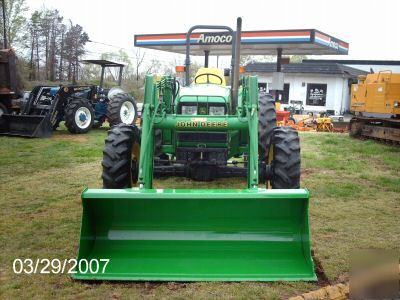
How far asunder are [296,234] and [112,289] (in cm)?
166

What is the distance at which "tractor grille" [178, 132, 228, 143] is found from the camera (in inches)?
228

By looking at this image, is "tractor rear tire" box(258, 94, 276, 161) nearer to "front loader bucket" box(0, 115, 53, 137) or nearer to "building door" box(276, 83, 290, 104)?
"front loader bucket" box(0, 115, 53, 137)

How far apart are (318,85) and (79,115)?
786 inches

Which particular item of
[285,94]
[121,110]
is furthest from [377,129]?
[285,94]

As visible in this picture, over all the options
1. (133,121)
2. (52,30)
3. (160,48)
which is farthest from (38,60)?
(133,121)

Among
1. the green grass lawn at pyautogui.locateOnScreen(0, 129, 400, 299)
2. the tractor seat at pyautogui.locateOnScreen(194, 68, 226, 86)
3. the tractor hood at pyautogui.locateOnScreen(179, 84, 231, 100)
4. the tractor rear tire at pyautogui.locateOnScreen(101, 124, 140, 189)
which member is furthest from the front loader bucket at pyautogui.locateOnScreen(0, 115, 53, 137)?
the tractor rear tire at pyautogui.locateOnScreen(101, 124, 140, 189)

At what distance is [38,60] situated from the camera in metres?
33.1

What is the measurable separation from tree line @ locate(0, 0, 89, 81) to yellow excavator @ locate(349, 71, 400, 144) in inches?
882

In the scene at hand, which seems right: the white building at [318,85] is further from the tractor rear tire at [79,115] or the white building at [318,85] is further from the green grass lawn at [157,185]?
the green grass lawn at [157,185]

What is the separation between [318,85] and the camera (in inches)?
1172

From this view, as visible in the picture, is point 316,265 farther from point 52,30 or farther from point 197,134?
point 52,30

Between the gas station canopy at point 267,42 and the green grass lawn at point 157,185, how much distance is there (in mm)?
9821

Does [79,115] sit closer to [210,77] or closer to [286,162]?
[210,77]

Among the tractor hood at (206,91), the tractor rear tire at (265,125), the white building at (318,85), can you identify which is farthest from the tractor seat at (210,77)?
the white building at (318,85)
